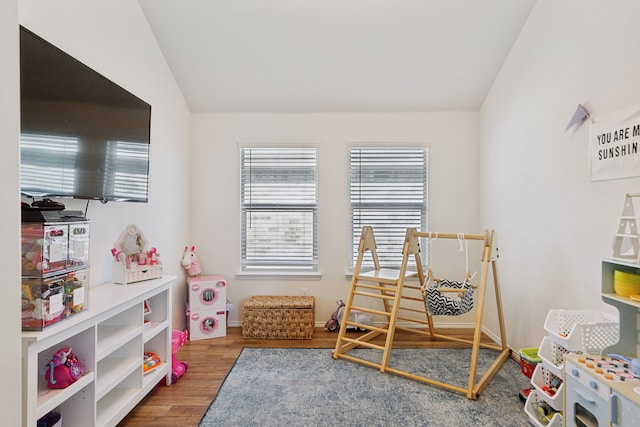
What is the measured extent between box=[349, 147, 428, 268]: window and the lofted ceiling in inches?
18.3

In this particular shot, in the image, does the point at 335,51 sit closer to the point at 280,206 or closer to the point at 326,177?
the point at 326,177

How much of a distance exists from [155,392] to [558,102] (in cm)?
327

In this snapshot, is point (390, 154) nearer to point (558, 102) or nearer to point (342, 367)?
point (558, 102)

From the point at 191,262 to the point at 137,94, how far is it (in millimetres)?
1555

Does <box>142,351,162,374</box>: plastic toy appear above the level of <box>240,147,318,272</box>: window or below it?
below

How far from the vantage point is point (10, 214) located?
97 centimetres

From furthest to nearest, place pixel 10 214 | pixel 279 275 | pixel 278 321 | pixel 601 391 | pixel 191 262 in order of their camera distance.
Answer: pixel 279 275
pixel 191 262
pixel 278 321
pixel 601 391
pixel 10 214

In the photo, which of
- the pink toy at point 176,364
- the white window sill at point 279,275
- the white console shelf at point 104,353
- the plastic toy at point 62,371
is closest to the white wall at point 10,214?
the white console shelf at point 104,353

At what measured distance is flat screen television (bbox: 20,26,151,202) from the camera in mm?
1445

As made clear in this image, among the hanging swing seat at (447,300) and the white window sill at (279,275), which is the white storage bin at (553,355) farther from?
the white window sill at (279,275)

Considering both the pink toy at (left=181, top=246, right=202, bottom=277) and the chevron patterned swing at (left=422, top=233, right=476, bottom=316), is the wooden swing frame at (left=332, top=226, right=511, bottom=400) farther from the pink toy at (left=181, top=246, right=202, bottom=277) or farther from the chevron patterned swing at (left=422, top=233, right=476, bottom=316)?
the pink toy at (left=181, top=246, right=202, bottom=277)

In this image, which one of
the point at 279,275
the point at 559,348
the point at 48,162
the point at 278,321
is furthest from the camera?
the point at 279,275

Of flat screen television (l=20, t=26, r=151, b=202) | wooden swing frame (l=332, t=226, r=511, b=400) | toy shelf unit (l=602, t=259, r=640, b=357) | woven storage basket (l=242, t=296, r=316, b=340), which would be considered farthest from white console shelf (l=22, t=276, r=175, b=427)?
toy shelf unit (l=602, t=259, r=640, b=357)

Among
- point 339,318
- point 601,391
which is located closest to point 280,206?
point 339,318
